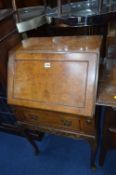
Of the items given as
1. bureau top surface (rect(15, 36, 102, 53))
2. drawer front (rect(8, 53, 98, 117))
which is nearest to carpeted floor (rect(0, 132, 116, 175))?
drawer front (rect(8, 53, 98, 117))

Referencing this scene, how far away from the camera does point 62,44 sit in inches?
44.3

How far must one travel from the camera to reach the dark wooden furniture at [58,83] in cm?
97

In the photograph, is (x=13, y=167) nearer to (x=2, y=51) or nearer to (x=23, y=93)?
(x=23, y=93)

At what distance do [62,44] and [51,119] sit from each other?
0.50 metres

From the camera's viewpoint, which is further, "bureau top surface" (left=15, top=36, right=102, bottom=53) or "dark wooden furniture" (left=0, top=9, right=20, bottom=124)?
"dark wooden furniture" (left=0, top=9, right=20, bottom=124)

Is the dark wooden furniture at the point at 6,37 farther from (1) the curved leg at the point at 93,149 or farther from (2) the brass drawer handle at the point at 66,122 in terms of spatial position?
(1) the curved leg at the point at 93,149

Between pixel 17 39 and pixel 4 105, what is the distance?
2.19ft

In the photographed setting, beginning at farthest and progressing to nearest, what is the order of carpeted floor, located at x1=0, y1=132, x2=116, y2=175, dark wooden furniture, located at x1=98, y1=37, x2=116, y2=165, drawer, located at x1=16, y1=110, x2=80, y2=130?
carpeted floor, located at x1=0, y1=132, x2=116, y2=175 < drawer, located at x1=16, y1=110, x2=80, y2=130 < dark wooden furniture, located at x1=98, y1=37, x2=116, y2=165

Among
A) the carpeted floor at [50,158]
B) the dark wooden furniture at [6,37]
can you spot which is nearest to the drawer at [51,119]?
the dark wooden furniture at [6,37]

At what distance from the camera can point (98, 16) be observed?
1078mm

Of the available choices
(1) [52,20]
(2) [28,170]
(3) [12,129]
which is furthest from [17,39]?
(2) [28,170]

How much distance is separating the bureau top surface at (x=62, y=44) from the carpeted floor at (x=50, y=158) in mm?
1008

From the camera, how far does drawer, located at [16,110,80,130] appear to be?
1081 millimetres

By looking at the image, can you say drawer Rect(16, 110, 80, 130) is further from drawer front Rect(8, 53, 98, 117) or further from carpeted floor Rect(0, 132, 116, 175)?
carpeted floor Rect(0, 132, 116, 175)
